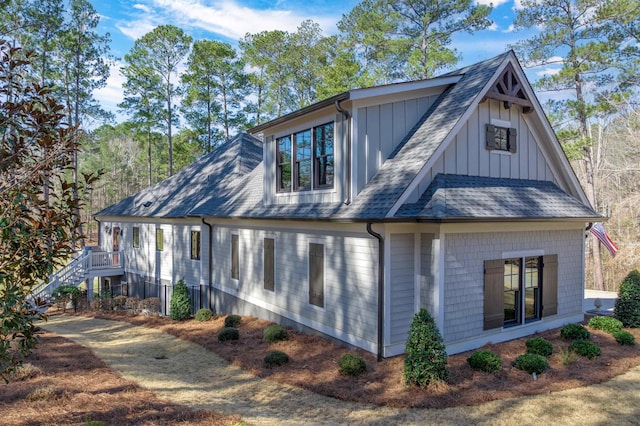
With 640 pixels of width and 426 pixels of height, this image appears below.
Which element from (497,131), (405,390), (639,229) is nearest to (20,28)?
(497,131)

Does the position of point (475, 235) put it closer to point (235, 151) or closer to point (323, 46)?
point (235, 151)

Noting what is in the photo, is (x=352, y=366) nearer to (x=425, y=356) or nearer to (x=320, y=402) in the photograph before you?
(x=320, y=402)

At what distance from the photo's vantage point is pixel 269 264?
1345cm

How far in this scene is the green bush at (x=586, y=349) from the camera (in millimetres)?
9297

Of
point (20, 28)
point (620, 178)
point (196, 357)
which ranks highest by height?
point (20, 28)

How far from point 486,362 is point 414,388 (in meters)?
1.82

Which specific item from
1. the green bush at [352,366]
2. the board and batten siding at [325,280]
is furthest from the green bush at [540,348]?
the green bush at [352,366]

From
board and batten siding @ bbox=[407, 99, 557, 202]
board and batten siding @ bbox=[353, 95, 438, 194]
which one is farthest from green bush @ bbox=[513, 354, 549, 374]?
board and batten siding @ bbox=[353, 95, 438, 194]

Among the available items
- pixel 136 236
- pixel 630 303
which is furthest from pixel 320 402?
pixel 136 236

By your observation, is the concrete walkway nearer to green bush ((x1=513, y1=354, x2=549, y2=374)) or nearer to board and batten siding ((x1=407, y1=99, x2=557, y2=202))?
green bush ((x1=513, y1=354, x2=549, y2=374))

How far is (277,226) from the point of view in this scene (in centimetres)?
1291

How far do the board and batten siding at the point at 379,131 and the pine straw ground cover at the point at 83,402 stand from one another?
6.24 metres

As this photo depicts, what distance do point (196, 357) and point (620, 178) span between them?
3201cm

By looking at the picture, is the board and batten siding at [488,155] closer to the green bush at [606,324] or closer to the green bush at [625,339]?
the green bush at [606,324]
